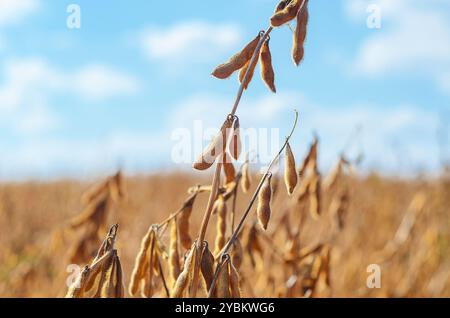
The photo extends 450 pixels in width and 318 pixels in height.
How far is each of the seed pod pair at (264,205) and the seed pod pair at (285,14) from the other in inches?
10.3

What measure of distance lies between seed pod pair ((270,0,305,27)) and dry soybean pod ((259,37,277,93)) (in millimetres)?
68

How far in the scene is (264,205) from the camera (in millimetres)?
1019

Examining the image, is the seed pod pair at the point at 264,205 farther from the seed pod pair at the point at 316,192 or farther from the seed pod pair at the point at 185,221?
the seed pod pair at the point at 316,192

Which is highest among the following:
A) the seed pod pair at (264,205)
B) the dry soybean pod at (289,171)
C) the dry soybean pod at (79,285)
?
the dry soybean pod at (289,171)

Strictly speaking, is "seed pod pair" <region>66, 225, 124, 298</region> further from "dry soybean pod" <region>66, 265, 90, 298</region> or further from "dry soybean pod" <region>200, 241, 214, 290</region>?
"dry soybean pod" <region>200, 241, 214, 290</region>

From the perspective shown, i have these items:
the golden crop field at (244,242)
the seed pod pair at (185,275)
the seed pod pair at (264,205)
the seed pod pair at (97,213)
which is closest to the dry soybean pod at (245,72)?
the golden crop field at (244,242)

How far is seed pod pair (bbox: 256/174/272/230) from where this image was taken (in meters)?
1.01

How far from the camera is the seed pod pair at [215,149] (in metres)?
0.96

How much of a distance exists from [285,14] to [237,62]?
0.11m

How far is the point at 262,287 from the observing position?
7.23 feet

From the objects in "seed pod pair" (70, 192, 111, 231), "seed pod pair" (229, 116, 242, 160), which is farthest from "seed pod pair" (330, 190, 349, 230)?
"seed pod pair" (229, 116, 242, 160)

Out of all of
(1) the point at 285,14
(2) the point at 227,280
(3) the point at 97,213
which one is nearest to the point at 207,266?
(2) the point at 227,280

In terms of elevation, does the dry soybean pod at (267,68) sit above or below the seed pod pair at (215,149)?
above
